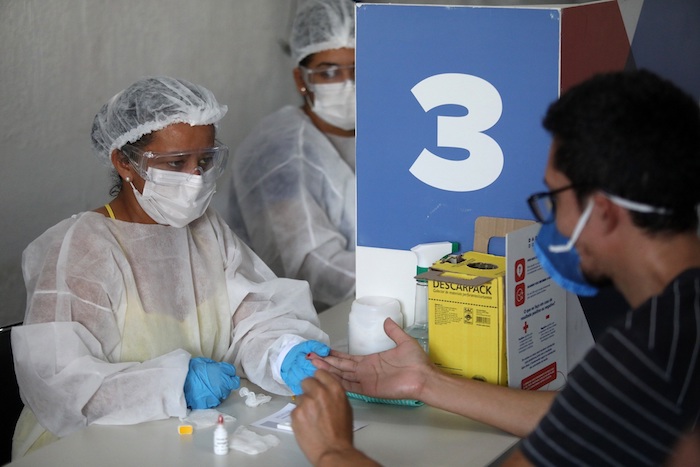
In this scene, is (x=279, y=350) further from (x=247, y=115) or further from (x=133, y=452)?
(x=247, y=115)

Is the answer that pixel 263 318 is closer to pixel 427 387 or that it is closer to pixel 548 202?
pixel 427 387

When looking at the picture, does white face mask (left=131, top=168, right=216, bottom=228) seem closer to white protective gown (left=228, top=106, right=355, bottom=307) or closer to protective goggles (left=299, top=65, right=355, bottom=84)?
white protective gown (left=228, top=106, right=355, bottom=307)

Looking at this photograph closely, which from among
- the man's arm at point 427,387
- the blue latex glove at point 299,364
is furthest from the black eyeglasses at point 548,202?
the blue latex glove at point 299,364

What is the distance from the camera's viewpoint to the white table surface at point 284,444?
5.61 ft

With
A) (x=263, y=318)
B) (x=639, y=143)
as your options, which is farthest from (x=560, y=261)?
(x=263, y=318)

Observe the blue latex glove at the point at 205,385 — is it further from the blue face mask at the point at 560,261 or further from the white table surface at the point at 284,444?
the blue face mask at the point at 560,261

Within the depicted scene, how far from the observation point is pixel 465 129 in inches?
82.6

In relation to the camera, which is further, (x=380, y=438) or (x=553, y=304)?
(x=553, y=304)

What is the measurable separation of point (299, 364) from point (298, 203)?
142cm

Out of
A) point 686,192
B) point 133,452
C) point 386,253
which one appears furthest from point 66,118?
point 686,192

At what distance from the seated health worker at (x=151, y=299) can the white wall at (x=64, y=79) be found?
28.2 inches

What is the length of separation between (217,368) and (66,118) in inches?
55.2

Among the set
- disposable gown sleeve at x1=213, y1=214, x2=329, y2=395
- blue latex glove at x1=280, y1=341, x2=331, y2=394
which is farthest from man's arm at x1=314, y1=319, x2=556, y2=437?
disposable gown sleeve at x1=213, y1=214, x2=329, y2=395

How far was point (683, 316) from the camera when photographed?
1.23 metres
